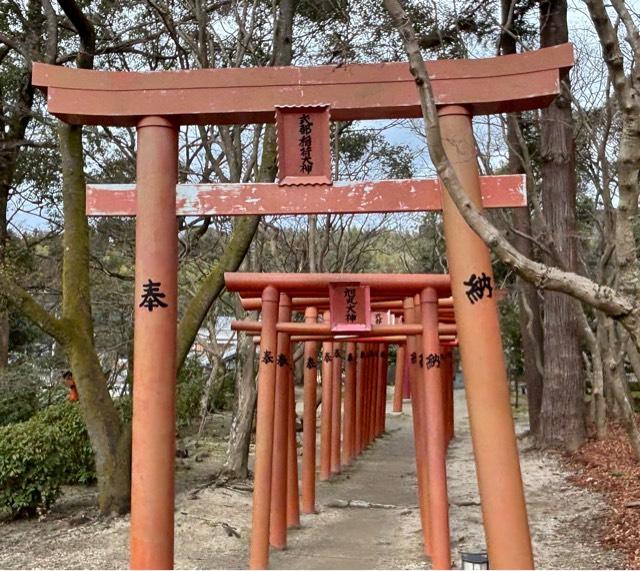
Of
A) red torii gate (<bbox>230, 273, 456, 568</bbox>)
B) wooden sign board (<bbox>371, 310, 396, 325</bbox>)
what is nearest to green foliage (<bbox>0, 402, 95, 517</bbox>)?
red torii gate (<bbox>230, 273, 456, 568</bbox>)

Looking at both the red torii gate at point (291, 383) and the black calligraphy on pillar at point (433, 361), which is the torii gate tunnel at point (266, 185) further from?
the black calligraphy on pillar at point (433, 361)

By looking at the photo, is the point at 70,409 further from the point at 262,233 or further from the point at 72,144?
the point at 262,233

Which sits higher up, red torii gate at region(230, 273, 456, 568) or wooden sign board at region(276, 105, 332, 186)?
wooden sign board at region(276, 105, 332, 186)

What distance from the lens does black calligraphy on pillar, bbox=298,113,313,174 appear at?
16.4 feet

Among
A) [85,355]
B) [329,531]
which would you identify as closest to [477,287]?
[329,531]

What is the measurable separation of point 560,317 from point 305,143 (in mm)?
7769

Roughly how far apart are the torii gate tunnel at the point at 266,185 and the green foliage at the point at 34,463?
319 cm

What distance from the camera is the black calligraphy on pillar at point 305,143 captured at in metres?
5.00

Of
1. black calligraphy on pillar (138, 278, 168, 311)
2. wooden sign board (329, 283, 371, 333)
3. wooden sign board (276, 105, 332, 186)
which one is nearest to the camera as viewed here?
black calligraphy on pillar (138, 278, 168, 311)

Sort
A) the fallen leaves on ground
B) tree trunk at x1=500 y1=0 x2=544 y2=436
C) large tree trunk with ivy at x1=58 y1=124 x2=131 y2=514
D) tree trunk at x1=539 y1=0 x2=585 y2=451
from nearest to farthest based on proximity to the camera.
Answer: the fallen leaves on ground
large tree trunk with ivy at x1=58 y1=124 x2=131 y2=514
tree trunk at x1=539 y1=0 x2=585 y2=451
tree trunk at x1=500 y1=0 x2=544 y2=436

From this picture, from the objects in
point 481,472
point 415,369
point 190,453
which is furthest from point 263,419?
point 190,453

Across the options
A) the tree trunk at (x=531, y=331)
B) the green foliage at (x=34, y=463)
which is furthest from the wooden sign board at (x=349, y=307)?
the tree trunk at (x=531, y=331)

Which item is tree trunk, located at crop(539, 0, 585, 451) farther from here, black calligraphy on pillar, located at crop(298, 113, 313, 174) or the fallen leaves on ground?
black calligraphy on pillar, located at crop(298, 113, 313, 174)

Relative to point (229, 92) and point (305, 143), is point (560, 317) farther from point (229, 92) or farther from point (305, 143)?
point (229, 92)
